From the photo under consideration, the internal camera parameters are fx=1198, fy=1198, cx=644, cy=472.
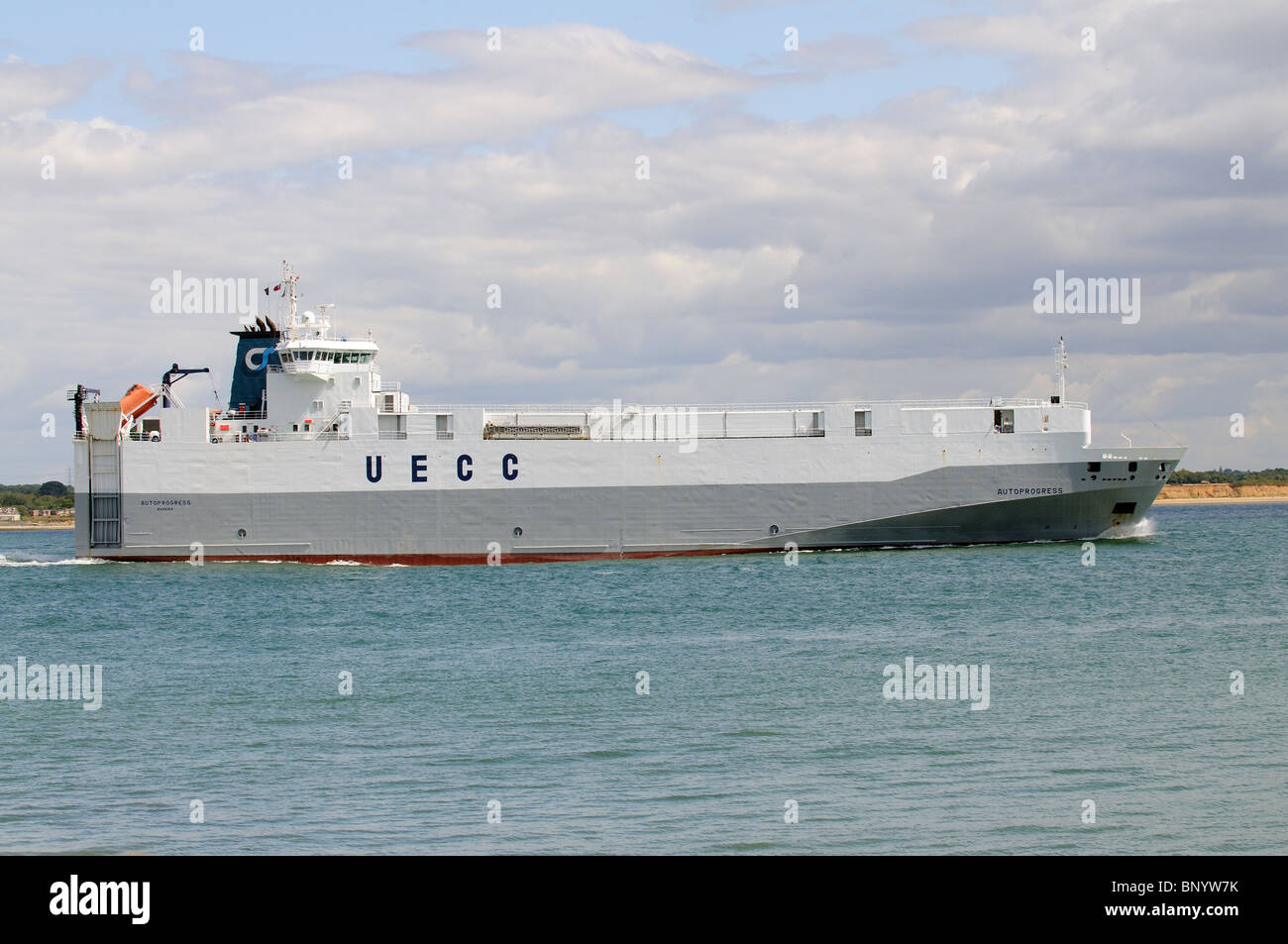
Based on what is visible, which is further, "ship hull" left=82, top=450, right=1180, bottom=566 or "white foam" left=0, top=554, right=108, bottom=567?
"white foam" left=0, top=554, right=108, bottom=567

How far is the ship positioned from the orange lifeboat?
0.28 meters

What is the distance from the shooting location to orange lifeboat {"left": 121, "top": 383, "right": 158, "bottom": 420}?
36.5 m

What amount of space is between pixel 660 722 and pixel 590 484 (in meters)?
21.0

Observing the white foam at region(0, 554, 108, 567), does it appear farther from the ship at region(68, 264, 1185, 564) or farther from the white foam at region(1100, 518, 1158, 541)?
the white foam at region(1100, 518, 1158, 541)

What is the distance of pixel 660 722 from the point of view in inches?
581

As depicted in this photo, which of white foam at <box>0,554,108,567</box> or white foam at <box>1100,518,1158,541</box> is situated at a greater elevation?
white foam at <box>1100,518,1158,541</box>

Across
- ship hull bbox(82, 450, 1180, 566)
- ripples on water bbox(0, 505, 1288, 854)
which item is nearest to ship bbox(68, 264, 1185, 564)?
ship hull bbox(82, 450, 1180, 566)

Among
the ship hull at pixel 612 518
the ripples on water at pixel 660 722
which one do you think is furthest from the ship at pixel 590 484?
the ripples on water at pixel 660 722

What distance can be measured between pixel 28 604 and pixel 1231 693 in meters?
26.9

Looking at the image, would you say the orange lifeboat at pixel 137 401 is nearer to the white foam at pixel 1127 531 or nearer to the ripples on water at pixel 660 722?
the ripples on water at pixel 660 722

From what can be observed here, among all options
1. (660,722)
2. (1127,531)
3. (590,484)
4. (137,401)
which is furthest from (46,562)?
(1127,531)

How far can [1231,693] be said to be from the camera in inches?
627

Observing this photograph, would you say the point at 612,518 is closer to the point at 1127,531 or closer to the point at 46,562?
the point at 1127,531
